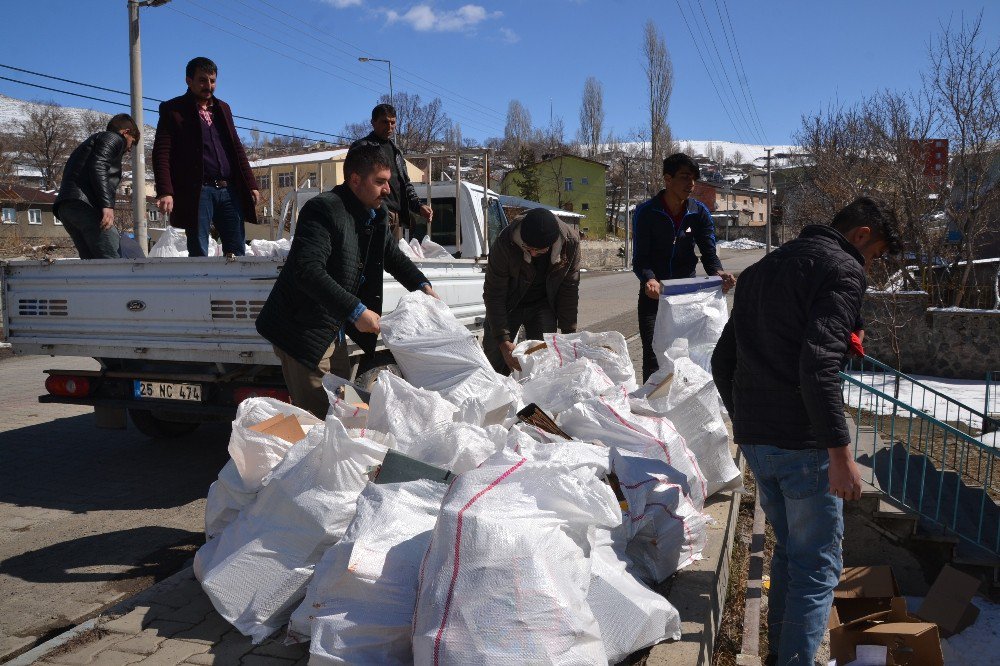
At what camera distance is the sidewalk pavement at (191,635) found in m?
2.62

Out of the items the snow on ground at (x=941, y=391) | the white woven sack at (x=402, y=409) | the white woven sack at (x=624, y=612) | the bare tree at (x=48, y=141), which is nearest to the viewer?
the white woven sack at (x=624, y=612)

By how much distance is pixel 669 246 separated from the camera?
5.04 meters

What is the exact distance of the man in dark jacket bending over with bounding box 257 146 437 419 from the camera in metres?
3.45

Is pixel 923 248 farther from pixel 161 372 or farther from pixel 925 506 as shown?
pixel 161 372

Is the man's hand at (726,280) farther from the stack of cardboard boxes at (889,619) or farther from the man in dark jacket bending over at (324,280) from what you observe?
the man in dark jacket bending over at (324,280)

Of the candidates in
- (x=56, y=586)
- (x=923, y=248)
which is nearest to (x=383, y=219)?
(x=56, y=586)

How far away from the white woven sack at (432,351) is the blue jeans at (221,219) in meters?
2.17

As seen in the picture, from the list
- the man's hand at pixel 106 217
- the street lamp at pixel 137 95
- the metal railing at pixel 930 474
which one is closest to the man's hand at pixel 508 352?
the metal railing at pixel 930 474

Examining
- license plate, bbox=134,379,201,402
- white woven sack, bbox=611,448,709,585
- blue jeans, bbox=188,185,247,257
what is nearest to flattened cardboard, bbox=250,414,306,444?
white woven sack, bbox=611,448,709,585

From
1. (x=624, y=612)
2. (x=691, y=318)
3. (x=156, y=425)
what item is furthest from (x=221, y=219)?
(x=624, y=612)

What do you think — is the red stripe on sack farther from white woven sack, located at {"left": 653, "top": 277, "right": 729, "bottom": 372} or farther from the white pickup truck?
white woven sack, located at {"left": 653, "top": 277, "right": 729, "bottom": 372}

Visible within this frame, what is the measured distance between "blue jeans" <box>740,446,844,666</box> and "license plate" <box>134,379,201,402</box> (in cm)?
340

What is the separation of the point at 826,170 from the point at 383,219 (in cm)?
1226

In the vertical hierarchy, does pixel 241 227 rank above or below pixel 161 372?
Answer: above
